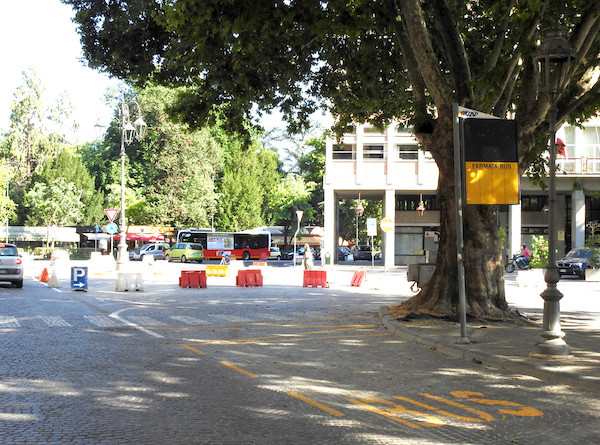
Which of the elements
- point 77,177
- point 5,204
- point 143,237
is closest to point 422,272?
point 143,237

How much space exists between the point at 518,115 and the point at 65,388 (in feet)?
35.2

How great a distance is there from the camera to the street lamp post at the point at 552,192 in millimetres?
9531

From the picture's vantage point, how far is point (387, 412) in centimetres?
650

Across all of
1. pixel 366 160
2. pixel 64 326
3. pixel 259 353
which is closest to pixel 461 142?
pixel 259 353

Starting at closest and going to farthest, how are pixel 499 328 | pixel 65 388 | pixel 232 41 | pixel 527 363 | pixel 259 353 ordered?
pixel 65 388
pixel 527 363
pixel 259 353
pixel 499 328
pixel 232 41

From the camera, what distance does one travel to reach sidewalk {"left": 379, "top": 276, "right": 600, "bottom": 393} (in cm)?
837

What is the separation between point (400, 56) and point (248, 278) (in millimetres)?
11467

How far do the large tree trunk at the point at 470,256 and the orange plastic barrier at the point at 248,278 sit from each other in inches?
496

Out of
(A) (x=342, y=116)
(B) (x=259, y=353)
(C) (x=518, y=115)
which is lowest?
(B) (x=259, y=353)

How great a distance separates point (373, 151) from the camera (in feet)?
161

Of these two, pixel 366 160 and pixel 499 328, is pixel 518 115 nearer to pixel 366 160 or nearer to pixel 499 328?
pixel 499 328

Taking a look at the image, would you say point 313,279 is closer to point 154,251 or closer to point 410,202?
point 410,202

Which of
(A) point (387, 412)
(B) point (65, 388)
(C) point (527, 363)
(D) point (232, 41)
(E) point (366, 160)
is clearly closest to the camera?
(A) point (387, 412)

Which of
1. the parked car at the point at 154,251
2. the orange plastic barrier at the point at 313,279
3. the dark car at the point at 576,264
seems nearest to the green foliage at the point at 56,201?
the parked car at the point at 154,251
